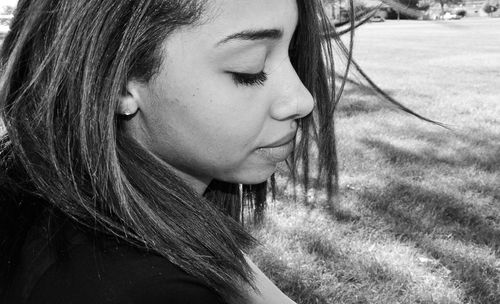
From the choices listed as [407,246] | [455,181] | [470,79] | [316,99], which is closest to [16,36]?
[316,99]

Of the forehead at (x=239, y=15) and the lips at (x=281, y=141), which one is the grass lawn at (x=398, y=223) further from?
the forehead at (x=239, y=15)

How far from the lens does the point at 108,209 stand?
1298mm

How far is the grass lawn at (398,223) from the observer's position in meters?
2.83

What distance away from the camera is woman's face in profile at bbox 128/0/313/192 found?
1.30m

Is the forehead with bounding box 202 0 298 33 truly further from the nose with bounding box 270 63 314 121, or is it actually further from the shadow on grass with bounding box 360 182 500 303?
the shadow on grass with bounding box 360 182 500 303

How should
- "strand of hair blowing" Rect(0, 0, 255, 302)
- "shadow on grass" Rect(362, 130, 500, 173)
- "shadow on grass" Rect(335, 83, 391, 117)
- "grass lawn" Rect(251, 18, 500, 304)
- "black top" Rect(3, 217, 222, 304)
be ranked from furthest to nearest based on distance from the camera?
1. "shadow on grass" Rect(335, 83, 391, 117)
2. "shadow on grass" Rect(362, 130, 500, 173)
3. "grass lawn" Rect(251, 18, 500, 304)
4. "strand of hair blowing" Rect(0, 0, 255, 302)
5. "black top" Rect(3, 217, 222, 304)

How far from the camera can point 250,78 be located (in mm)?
1360

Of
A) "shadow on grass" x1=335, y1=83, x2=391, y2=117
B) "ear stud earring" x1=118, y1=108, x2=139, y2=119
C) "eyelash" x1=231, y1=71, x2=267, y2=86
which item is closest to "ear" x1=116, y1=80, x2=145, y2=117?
"ear stud earring" x1=118, y1=108, x2=139, y2=119

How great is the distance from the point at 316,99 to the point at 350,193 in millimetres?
2206

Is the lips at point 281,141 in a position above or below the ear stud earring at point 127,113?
below

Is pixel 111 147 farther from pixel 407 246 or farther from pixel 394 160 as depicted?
pixel 394 160

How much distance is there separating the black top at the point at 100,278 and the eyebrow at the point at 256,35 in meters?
0.50

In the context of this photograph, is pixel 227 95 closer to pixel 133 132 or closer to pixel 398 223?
pixel 133 132

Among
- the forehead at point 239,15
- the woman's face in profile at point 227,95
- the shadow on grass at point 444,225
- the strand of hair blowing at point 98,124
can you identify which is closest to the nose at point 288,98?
the woman's face in profile at point 227,95
